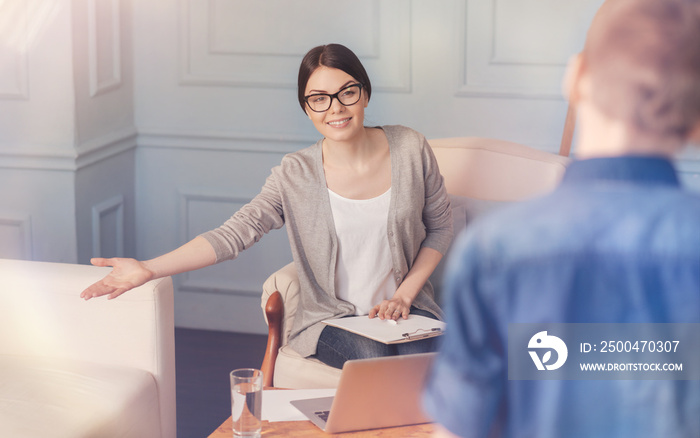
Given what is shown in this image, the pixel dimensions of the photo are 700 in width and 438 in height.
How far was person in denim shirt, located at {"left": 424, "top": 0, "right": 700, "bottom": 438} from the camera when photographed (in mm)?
553

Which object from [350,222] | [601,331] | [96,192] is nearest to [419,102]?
[350,222]

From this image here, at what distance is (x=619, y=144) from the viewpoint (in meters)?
0.57

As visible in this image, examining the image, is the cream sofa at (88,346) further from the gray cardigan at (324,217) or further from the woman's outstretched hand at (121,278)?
the gray cardigan at (324,217)

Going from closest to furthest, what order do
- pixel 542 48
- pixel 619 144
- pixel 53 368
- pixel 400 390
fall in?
1. pixel 619 144
2. pixel 400 390
3. pixel 53 368
4. pixel 542 48

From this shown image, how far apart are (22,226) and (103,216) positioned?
30cm

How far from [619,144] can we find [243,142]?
2.79m

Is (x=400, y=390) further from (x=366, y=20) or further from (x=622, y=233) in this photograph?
(x=366, y=20)

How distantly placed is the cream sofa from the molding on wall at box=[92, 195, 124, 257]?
0.92 meters

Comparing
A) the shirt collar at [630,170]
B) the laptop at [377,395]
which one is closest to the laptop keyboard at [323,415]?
the laptop at [377,395]

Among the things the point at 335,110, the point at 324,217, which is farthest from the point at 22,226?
the point at 335,110

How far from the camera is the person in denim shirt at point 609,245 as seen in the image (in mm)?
553

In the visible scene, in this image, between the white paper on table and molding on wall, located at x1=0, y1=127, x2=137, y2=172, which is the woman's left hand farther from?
molding on wall, located at x1=0, y1=127, x2=137, y2=172

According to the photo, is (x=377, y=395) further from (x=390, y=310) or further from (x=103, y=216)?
(x=103, y=216)

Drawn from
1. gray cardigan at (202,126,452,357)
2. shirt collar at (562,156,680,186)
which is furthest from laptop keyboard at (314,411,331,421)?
shirt collar at (562,156,680,186)
